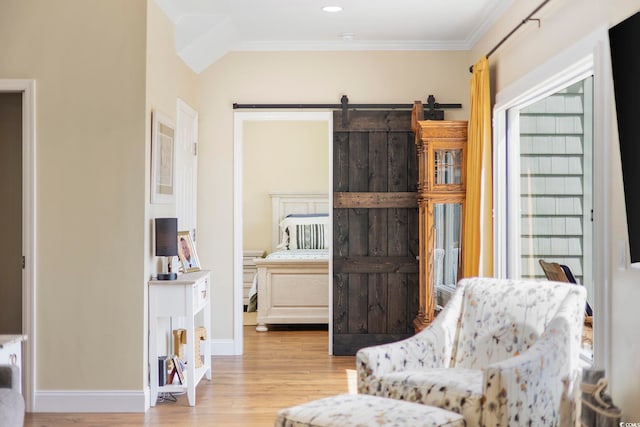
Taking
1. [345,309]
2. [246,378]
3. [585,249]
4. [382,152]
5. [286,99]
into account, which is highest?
[286,99]

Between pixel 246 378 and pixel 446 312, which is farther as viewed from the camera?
pixel 246 378

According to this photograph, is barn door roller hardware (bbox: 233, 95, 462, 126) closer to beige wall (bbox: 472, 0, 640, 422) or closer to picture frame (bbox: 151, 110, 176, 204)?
picture frame (bbox: 151, 110, 176, 204)

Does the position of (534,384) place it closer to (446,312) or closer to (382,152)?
(446,312)

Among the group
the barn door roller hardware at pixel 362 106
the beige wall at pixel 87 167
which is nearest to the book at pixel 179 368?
the beige wall at pixel 87 167

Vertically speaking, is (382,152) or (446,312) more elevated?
(382,152)

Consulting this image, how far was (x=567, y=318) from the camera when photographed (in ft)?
9.86

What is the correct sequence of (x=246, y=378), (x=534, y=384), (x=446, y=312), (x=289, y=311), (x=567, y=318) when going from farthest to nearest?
(x=289, y=311) → (x=246, y=378) → (x=446, y=312) → (x=567, y=318) → (x=534, y=384)

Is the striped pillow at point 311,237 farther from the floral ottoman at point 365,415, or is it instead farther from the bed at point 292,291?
the floral ottoman at point 365,415

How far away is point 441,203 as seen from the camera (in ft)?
18.1

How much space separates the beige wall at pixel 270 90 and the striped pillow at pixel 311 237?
268 cm

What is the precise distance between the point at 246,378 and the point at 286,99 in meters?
2.43

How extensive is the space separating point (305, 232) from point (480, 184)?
3.96m

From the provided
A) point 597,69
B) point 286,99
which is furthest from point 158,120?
point 597,69

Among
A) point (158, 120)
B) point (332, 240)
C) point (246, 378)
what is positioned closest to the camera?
point (158, 120)
